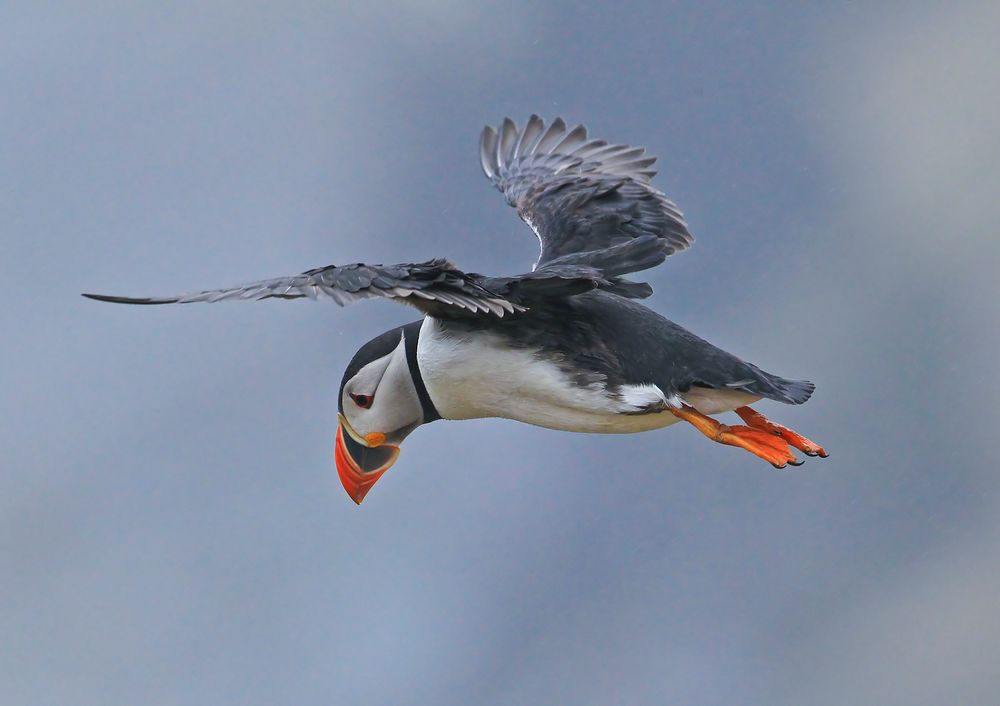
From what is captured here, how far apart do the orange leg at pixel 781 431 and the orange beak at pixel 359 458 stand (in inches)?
80.6

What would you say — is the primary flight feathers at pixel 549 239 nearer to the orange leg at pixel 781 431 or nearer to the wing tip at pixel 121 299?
the wing tip at pixel 121 299

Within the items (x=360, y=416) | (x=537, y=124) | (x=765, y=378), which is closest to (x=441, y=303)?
(x=360, y=416)

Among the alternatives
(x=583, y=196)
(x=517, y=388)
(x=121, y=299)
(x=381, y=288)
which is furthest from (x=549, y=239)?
(x=121, y=299)

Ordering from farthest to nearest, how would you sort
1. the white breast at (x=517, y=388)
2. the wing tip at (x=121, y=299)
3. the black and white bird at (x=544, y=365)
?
the white breast at (x=517, y=388) → the black and white bird at (x=544, y=365) → the wing tip at (x=121, y=299)

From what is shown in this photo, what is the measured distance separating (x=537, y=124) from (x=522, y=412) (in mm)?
4044

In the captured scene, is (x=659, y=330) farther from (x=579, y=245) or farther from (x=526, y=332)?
(x=579, y=245)

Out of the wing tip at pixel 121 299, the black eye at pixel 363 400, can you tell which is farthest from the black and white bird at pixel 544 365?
the wing tip at pixel 121 299

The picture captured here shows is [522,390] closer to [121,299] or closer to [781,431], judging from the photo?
[781,431]

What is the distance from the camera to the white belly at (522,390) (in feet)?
26.1

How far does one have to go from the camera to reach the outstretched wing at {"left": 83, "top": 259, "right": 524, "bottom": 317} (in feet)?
22.2

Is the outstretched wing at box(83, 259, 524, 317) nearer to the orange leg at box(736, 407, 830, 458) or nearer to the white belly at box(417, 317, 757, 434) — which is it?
the white belly at box(417, 317, 757, 434)

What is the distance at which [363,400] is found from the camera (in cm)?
872

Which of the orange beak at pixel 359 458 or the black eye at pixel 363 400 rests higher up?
the black eye at pixel 363 400

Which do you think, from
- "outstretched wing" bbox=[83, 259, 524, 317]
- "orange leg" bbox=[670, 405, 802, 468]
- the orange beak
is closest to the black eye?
the orange beak
